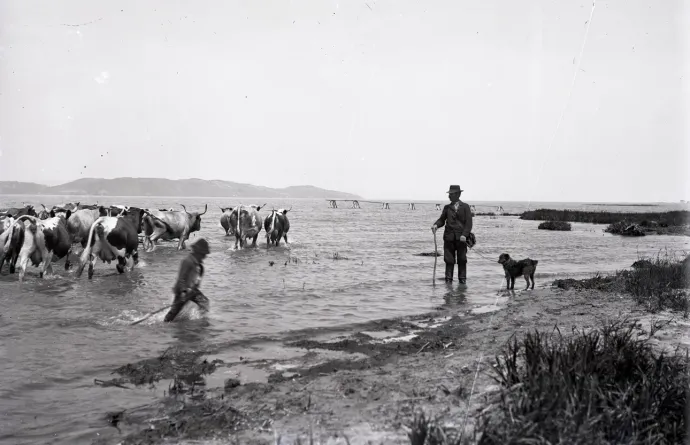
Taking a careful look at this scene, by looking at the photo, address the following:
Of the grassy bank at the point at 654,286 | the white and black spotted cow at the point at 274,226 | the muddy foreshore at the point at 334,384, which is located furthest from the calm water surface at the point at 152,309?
the white and black spotted cow at the point at 274,226

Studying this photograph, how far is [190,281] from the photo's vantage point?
317 inches

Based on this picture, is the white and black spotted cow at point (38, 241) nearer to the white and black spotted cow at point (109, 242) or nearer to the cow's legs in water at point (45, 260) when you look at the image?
the cow's legs in water at point (45, 260)

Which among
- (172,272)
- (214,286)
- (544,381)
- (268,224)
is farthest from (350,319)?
(268,224)

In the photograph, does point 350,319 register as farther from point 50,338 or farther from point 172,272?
point 172,272

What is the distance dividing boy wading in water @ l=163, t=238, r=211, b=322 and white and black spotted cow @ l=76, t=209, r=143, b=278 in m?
5.80

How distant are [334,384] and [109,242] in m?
10.2

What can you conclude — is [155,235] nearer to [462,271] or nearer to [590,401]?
[462,271]

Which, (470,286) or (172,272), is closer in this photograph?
(470,286)

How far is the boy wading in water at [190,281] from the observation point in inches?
313

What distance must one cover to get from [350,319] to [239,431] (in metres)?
5.13

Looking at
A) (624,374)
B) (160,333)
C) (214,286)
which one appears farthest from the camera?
(214,286)

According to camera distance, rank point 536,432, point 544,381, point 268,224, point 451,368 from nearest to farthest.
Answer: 1. point 536,432
2. point 544,381
3. point 451,368
4. point 268,224

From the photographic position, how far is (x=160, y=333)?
7617 millimetres

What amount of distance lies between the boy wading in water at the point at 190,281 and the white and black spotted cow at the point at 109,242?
5804 millimetres
